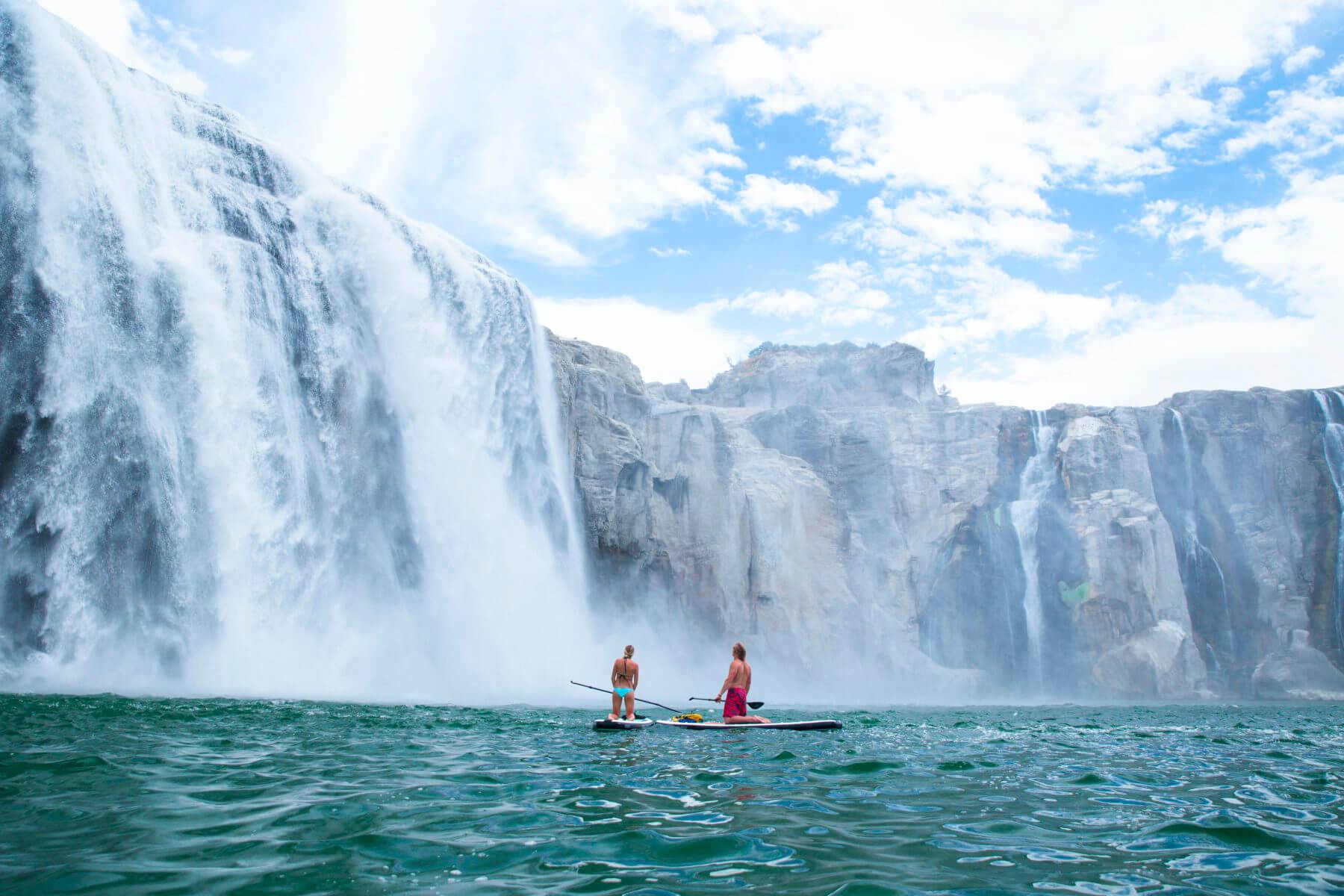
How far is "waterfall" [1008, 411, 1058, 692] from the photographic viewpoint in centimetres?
3919

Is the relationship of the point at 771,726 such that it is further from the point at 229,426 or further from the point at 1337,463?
the point at 1337,463

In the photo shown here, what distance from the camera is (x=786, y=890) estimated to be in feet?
13.7

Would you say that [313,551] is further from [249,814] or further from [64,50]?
[249,814]

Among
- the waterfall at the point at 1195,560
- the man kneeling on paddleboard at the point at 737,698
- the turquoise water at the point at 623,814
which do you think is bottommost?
the turquoise water at the point at 623,814

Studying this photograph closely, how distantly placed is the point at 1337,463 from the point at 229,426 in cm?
4419

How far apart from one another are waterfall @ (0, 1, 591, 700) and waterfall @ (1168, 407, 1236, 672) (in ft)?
95.2

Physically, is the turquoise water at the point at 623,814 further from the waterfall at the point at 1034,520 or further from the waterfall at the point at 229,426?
the waterfall at the point at 1034,520

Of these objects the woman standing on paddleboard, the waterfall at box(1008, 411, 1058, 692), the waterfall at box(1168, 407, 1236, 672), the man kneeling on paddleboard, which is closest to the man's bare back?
the man kneeling on paddleboard

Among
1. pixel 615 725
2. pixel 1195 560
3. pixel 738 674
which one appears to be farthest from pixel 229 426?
pixel 1195 560

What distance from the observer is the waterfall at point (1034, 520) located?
39188mm

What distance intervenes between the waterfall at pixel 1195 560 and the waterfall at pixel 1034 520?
6108 millimetres

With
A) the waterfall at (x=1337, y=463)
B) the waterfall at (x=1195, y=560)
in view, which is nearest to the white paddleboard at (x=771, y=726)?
the waterfall at (x=1195, y=560)

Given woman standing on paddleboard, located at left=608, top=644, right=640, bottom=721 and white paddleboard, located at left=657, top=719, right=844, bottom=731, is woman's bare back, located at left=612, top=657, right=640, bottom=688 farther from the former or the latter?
white paddleboard, located at left=657, top=719, right=844, bottom=731

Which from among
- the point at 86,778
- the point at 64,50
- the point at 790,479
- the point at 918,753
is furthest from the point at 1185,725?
the point at 64,50
